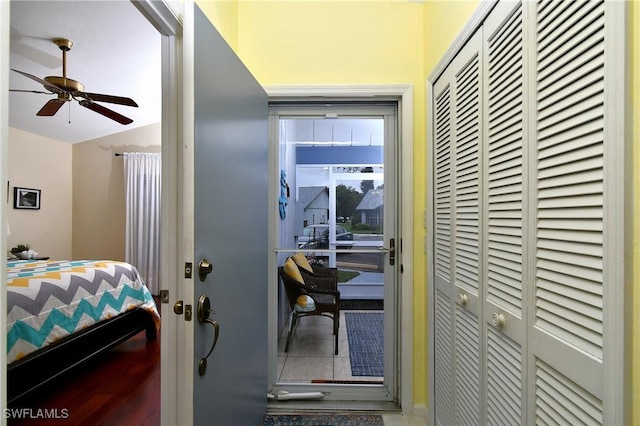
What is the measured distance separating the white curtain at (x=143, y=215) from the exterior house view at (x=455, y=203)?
13.0 ft

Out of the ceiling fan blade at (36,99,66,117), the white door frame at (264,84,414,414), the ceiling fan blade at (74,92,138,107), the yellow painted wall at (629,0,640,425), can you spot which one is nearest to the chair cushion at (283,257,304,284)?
the white door frame at (264,84,414,414)

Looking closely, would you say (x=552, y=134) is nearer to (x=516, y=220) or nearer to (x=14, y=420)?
(x=516, y=220)

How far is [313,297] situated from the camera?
2.19 meters

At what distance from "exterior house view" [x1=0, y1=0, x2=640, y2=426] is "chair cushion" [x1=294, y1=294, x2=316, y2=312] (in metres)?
0.10

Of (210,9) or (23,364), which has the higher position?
(210,9)

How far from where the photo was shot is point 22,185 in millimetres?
4613

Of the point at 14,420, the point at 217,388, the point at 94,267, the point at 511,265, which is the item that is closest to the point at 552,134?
the point at 511,265

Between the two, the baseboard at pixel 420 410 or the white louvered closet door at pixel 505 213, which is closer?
the white louvered closet door at pixel 505 213

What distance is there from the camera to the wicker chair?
2172 mm

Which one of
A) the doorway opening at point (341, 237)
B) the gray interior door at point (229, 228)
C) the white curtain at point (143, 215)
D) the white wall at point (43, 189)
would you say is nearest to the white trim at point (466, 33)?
the doorway opening at point (341, 237)

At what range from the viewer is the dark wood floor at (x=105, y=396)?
2057 mm

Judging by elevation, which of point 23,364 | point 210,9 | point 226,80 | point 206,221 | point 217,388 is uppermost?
point 210,9

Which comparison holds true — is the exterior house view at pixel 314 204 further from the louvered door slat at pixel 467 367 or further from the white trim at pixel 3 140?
the white trim at pixel 3 140

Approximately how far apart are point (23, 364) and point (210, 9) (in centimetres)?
256
